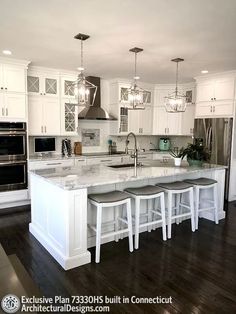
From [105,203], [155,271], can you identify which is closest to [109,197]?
[105,203]

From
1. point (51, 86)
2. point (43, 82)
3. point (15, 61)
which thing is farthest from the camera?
point (51, 86)

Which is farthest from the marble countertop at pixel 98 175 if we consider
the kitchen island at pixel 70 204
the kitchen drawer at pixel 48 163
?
the kitchen drawer at pixel 48 163

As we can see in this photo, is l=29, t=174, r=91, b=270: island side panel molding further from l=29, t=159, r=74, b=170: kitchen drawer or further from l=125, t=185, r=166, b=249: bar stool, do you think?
l=29, t=159, r=74, b=170: kitchen drawer

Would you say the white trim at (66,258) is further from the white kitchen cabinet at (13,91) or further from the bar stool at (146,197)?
the white kitchen cabinet at (13,91)

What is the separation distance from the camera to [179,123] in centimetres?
646

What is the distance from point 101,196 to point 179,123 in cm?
417

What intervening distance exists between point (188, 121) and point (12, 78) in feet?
13.5

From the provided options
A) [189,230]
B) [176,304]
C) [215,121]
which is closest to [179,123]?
[215,121]

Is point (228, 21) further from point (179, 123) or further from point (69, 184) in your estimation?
point (179, 123)

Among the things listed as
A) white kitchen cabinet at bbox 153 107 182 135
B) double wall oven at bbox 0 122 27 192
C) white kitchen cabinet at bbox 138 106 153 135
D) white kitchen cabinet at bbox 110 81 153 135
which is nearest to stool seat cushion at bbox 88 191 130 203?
double wall oven at bbox 0 122 27 192

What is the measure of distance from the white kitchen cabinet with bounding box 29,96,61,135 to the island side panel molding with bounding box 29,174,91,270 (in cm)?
218

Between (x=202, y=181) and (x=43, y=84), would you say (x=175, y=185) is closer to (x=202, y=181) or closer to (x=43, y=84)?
(x=202, y=181)

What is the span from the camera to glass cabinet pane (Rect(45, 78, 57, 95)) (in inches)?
197

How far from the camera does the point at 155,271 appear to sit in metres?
2.62
